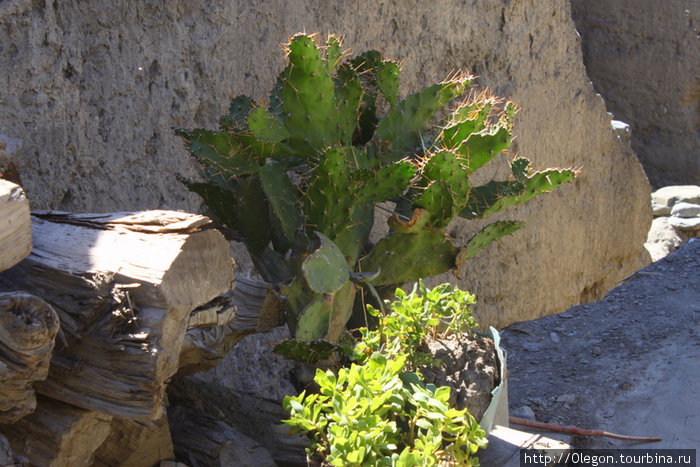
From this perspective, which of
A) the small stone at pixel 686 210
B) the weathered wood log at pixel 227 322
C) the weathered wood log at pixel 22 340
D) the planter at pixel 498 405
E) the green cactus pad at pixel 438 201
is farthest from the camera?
the small stone at pixel 686 210

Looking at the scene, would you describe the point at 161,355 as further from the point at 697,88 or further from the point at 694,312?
the point at 697,88

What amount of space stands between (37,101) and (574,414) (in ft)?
7.11

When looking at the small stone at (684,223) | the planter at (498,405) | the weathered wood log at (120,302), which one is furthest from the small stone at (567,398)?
the small stone at (684,223)

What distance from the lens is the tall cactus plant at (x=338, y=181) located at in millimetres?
2521

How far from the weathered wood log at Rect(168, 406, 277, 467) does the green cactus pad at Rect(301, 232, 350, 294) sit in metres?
0.48

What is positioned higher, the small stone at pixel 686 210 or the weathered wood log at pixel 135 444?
the weathered wood log at pixel 135 444

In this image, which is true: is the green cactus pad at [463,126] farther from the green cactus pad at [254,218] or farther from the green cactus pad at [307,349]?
the green cactus pad at [307,349]

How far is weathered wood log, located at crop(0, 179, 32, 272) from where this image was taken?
1793mm

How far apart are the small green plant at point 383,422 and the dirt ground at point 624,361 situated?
1040 millimetres

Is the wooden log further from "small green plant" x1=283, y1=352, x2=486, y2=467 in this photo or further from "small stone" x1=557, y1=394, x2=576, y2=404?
"small stone" x1=557, y1=394, x2=576, y2=404

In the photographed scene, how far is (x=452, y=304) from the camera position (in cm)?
255

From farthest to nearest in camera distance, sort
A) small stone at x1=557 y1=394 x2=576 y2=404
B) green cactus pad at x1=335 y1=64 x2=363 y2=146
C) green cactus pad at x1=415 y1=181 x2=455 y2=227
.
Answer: small stone at x1=557 y1=394 x2=576 y2=404 < green cactus pad at x1=335 y1=64 x2=363 y2=146 < green cactus pad at x1=415 y1=181 x2=455 y2=227

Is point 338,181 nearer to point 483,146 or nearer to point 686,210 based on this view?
point 483,146

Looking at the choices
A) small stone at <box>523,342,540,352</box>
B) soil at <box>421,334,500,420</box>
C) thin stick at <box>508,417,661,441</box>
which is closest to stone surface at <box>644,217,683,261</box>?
small stone at <box>523,342,540,352</box>
